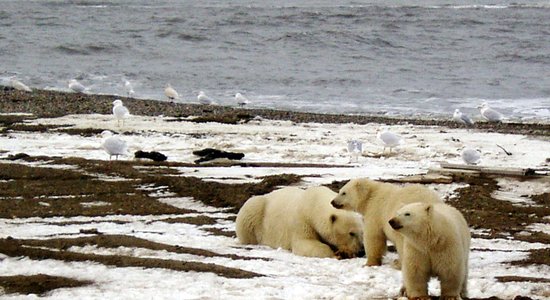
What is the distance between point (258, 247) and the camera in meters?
10.4

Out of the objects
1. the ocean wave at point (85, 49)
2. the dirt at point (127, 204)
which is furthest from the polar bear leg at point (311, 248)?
the ocean wave at point (85, 49)

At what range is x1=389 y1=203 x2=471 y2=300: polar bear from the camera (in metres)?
7.34

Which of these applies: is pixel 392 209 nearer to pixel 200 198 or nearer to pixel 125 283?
pixel 125 283

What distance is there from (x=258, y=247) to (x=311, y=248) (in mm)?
859

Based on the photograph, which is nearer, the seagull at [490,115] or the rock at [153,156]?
the rock at [153,156]

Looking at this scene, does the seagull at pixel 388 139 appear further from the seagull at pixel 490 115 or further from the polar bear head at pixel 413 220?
the polar bear head at pixel 413 220

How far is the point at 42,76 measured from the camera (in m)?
40.7

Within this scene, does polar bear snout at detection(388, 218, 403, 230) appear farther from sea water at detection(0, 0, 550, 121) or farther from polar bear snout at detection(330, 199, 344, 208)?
sea water at detection(0, 0, 550, 121)

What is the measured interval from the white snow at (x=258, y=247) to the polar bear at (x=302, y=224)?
18 cm

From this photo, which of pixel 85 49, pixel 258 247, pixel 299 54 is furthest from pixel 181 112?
pixel 299 54

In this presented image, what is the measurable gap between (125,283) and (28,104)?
2090 centimetres

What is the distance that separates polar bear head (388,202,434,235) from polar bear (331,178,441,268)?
3.63 ft

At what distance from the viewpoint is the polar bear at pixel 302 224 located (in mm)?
9681

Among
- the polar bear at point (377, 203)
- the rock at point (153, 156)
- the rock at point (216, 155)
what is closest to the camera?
the polar bear at point (377, 203)
